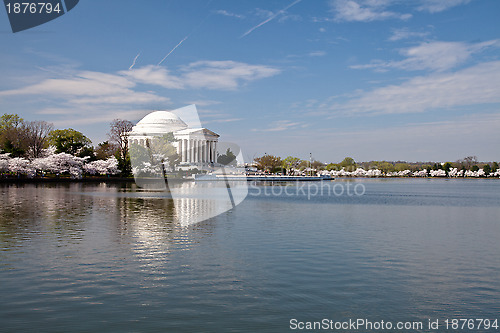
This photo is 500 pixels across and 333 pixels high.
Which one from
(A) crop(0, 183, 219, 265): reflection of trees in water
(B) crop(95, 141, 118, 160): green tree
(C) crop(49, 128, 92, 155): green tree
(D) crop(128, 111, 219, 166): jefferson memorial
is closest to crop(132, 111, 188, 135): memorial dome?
(D) crop(128, 111, 219, 166): jefferson memorial

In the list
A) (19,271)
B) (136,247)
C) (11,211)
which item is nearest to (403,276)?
(136,247)

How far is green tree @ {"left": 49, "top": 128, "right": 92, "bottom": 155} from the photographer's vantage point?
363ft

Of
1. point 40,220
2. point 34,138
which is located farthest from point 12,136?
point 40,220

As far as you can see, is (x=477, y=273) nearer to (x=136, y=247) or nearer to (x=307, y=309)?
(x=307, y=309)

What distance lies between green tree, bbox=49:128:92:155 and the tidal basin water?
88.4 meters

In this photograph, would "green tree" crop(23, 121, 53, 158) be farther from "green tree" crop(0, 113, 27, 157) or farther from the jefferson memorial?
the jefferson memorial

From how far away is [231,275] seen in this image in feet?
51.9

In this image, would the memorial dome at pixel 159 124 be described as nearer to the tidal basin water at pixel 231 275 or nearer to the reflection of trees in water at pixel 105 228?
the reflection of trees in water at pixel 105 228

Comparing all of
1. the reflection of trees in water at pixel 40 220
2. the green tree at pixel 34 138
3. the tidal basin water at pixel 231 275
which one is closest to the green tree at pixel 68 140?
the green tree at pixel 34 138

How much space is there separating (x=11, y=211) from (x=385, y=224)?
28.8 m

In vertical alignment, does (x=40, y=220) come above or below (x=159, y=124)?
below

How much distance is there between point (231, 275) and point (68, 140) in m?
116

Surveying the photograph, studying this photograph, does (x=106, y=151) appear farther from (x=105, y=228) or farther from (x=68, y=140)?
(x=105, y=228)

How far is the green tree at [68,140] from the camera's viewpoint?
111 metres
